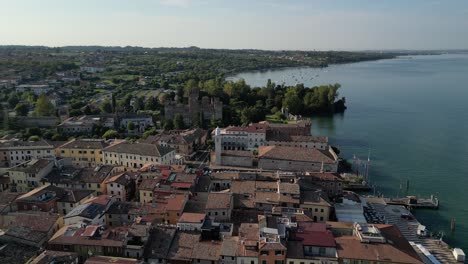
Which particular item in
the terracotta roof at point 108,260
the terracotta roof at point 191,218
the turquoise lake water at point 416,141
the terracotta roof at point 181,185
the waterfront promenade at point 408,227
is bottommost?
the waterfront promenade at point 408,227

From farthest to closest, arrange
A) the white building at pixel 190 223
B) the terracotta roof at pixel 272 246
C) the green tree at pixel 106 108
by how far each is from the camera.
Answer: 1. the green tree at pixel 106 108
2. the white building at pixel 190 223
3. the terracotta roof at pixel 272 246

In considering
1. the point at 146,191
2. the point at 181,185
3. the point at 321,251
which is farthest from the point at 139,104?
the point at 321,251

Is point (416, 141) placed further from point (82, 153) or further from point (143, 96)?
point (143, 96)

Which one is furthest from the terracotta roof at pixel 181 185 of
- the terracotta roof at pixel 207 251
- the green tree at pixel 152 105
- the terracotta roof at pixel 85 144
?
the green tree at pixel 152 105

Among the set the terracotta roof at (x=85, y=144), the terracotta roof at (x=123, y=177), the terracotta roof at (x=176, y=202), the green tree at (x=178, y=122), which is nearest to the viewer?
the terracotta roof at (x=176, y=202)

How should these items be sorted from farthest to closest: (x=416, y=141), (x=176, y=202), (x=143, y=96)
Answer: (x=143, y=96) → (x=416, y=141) → (x=176, y=202)

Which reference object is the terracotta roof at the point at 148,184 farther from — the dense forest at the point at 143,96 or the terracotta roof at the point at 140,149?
the dense forest at the point at 143,96

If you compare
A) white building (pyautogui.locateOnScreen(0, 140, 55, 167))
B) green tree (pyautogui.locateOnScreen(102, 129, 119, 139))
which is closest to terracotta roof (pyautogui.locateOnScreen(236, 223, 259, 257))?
white building (pyautogui.locateOnScreen(0, 140, 55, 167))
